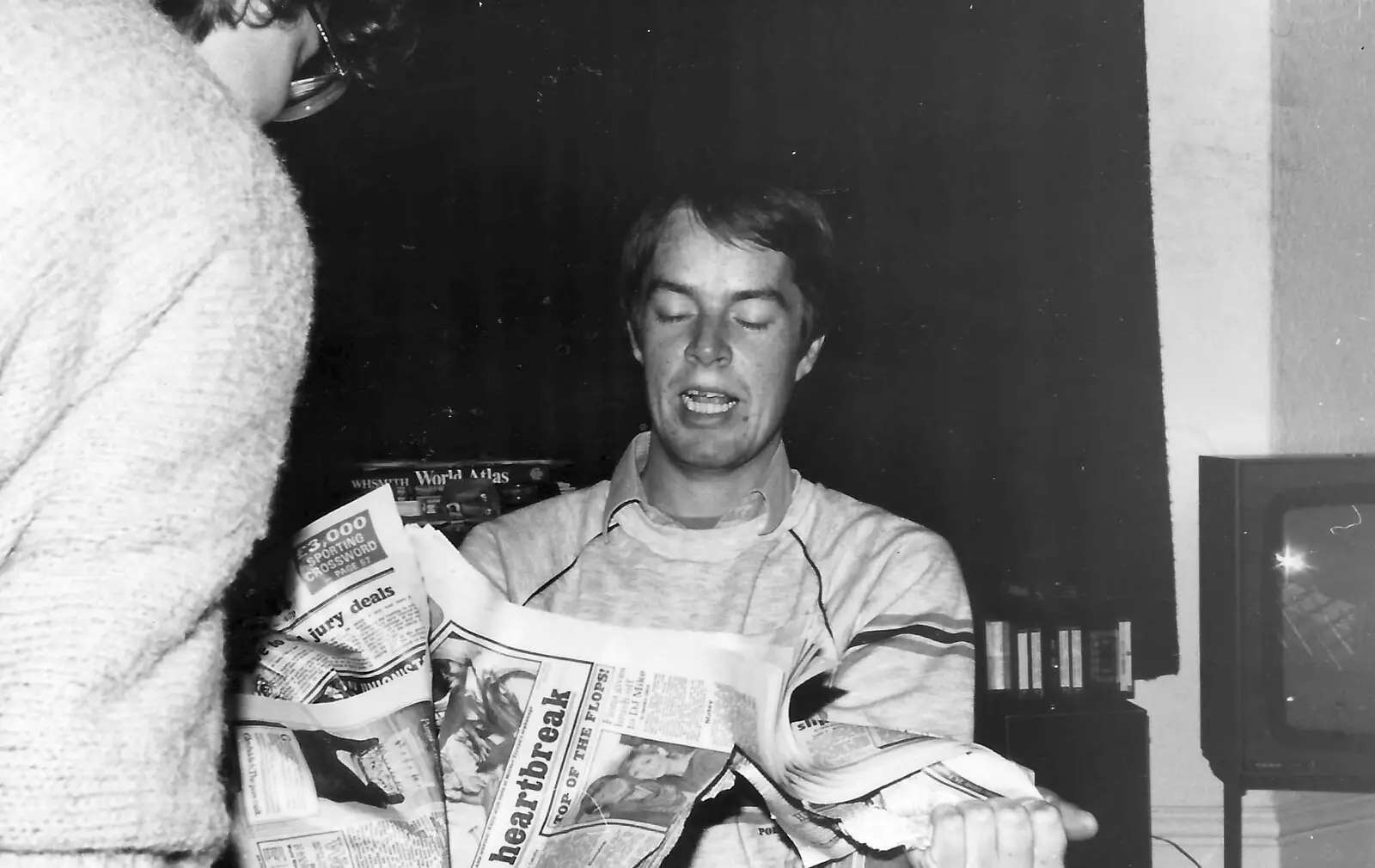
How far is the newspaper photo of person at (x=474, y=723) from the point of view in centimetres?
89

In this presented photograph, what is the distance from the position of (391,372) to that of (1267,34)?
918mm

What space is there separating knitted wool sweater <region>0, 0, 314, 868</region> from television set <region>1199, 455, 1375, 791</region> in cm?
94

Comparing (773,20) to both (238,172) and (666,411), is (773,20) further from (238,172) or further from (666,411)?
(238,172)

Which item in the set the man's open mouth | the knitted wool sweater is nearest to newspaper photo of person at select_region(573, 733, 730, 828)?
the man's open mouth

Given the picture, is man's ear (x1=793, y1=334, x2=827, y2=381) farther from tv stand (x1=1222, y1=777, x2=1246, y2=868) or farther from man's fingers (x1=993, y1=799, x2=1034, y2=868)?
tv stand (x1=1222, y1=777, x2=1246, y2=868)

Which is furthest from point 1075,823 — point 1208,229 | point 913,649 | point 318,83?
point 318,83

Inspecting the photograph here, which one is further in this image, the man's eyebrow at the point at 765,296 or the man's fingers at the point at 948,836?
the man's eyebrow at the point at 765,296

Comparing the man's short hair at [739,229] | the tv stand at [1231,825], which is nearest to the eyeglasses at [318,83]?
the man's short hair at [739,229]

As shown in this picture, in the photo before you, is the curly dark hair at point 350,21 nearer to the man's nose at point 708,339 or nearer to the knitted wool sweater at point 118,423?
the knitted wool sweater at point 118,423

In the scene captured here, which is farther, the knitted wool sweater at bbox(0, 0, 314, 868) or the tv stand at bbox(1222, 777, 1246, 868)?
the tv stand at bbox(1222, 777, 1246, 868)

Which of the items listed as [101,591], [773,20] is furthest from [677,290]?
[101,591]

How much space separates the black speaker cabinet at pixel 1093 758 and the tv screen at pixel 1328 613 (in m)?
0.15

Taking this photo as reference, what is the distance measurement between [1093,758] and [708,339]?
57 cm

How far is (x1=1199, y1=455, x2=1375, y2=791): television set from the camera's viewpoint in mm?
1043
